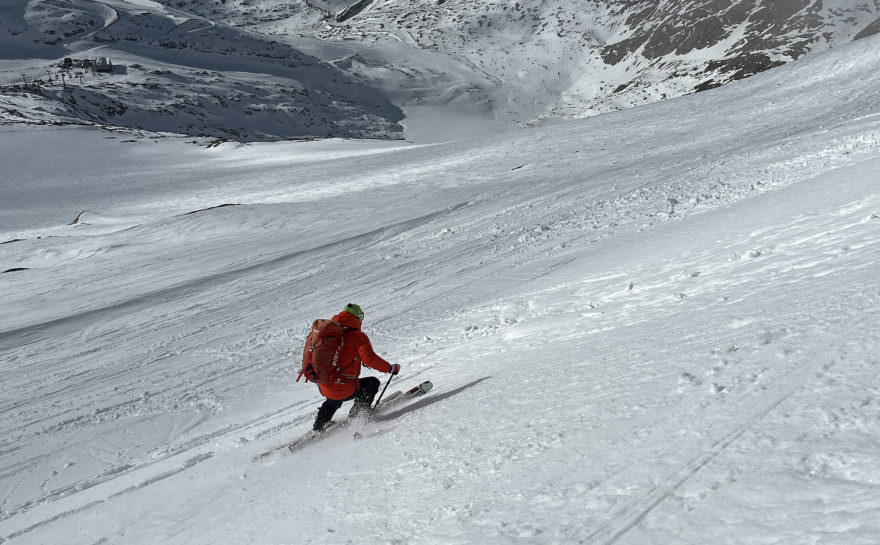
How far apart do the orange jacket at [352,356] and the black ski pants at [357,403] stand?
14 cm

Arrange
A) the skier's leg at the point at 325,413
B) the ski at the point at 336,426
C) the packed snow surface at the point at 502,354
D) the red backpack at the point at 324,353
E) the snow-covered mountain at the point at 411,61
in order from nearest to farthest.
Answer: the packed snow surface at the point at 502,354 → the red backpack at the point at 324,353 → the ski at the point at 336,426 → the skier's leg at the point at 325,413 → the snow-covered mountain at the point at 411,61

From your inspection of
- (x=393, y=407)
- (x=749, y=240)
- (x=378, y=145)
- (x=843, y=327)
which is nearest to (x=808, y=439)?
(x=843, y=327)

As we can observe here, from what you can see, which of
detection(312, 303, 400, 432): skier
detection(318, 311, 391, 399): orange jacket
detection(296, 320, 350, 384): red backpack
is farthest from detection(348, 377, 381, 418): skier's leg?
detection(296, 320, 350, 384): red backpack

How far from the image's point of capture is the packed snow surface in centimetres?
349

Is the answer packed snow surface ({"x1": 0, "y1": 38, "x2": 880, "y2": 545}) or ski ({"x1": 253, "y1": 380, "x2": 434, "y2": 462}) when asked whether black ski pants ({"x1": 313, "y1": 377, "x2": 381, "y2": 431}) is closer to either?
ski ({"x1": 253, "y1": 380, "x2": 434, "y2": 462})

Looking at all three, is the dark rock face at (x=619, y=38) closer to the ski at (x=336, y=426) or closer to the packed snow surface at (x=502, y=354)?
the packed snow surface at (x=502, y=354)

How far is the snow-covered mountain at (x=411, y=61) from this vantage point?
84.6 meters

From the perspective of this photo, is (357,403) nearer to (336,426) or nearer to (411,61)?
(336,426)

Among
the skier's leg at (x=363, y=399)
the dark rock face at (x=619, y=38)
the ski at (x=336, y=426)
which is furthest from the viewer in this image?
the dark rock face at (x=619, y=38)

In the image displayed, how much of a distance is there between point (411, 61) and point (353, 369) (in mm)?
120257

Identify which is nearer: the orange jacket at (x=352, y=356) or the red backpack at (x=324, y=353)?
the red backpack at (x=324, y=353)

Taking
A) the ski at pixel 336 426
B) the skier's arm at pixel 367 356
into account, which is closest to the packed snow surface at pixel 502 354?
the ski at pixel 336 426

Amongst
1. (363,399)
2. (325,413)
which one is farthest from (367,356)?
(325,413)

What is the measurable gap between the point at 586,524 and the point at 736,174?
12654mm
